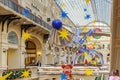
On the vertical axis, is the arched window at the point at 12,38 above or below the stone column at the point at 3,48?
above

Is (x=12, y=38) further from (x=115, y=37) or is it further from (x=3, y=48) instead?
(x=115, y=37)

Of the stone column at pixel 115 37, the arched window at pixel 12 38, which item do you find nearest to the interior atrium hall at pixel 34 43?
the arched window at pixel 12 38

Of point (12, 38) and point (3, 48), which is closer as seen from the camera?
point (3, 48)

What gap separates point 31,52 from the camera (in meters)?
30.0

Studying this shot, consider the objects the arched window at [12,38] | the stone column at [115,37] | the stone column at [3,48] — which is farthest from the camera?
the arched window at [12,38]

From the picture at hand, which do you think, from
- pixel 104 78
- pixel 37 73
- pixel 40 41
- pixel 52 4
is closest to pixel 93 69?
pixel 104 78

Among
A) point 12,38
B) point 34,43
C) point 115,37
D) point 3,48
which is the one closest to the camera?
point 115,37

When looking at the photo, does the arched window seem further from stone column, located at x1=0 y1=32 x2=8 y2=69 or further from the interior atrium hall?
stone column, located at x1=0 y1=32 x2=8 y2=69

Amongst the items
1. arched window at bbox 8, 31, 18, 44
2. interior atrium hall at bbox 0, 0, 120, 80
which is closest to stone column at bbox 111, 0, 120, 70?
interior atrium hall at bbox 0, 0, 120, 80

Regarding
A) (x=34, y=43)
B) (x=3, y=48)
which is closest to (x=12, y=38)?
(x=3, y=48)

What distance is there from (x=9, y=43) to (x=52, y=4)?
1263 cm

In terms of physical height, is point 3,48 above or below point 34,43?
below

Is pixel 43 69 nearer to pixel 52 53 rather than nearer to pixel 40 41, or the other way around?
pixel 40 41

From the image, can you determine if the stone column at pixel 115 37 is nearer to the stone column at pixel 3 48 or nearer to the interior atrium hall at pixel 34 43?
the interior atrium hall at pixel 34 43
